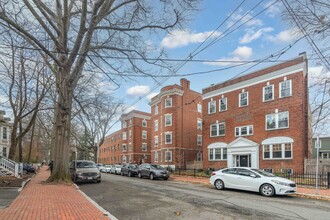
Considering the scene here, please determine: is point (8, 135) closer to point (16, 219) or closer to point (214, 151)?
point (214, 151)

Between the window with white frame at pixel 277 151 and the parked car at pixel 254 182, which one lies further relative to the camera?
the window with white frame at pixel 277 151

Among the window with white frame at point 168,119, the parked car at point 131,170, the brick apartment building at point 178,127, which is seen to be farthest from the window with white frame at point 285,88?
the window with white frame at point 168,119

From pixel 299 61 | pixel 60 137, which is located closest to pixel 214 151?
pixel 299 61

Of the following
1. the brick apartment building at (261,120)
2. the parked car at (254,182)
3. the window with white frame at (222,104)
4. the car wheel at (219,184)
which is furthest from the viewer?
the window with white frame at (222,104)

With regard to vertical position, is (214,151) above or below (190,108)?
below

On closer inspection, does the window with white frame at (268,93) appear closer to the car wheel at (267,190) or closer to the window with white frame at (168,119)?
the car wheel at (267,190)

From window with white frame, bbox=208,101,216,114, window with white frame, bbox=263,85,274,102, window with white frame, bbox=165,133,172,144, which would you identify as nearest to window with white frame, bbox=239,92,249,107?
window with white frame, bbox=263,85,274,102

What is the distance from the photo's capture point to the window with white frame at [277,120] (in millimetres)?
28997

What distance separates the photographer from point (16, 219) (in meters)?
7.75

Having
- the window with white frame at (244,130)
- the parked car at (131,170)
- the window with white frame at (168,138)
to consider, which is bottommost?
the parked car at (131,170)

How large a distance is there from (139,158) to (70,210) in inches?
2287

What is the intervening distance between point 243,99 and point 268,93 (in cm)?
341

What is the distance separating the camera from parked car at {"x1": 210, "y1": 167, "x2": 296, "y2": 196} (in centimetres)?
1507

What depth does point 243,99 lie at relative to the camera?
111 feet
